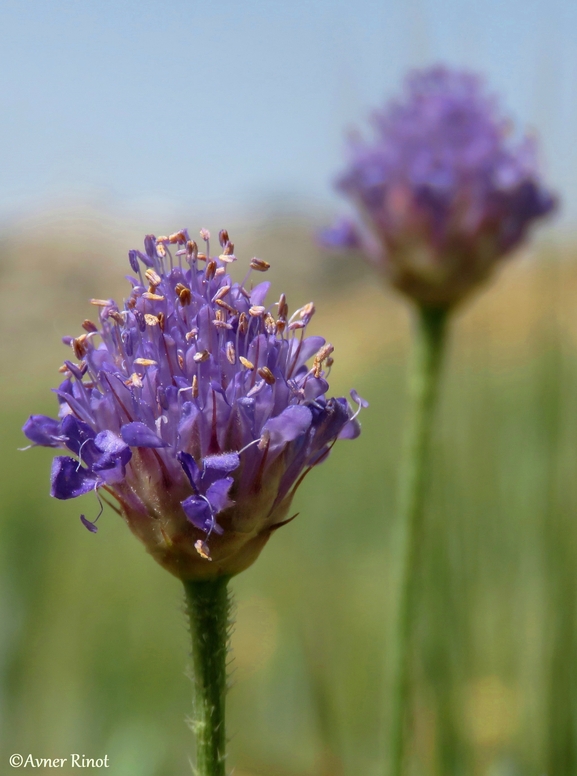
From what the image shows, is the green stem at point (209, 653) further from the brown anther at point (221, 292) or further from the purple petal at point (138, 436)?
the brown anther at point (221, 292)

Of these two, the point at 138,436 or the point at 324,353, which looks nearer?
the point at 138,436

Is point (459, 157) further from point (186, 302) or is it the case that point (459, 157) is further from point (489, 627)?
point (489, 627)

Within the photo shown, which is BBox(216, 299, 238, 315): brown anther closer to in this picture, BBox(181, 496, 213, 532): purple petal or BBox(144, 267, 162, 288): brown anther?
BBox(144, 267, 162, 288): brown anther

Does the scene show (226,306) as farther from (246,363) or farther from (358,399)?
(358,399)

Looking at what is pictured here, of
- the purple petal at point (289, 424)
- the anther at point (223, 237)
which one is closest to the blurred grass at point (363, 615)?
the purple petal at point (289, 424)

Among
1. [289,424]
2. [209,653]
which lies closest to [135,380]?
[289,424]
